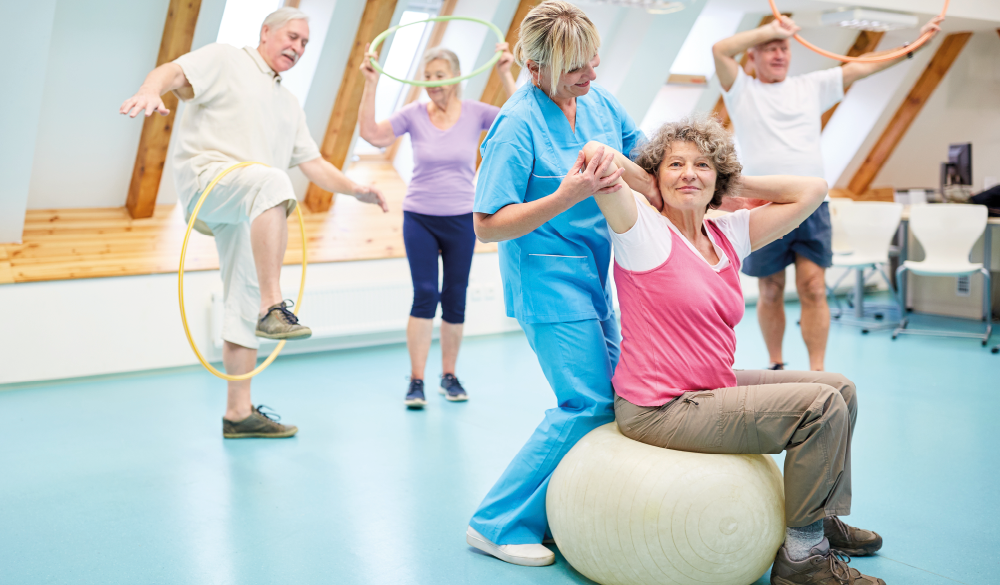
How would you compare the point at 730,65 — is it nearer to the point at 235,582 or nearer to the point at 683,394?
the point at 683,394

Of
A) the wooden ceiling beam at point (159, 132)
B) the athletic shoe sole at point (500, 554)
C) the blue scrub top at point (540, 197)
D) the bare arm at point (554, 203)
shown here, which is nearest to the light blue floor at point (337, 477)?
the athletic shoe sole at point (500, 554)

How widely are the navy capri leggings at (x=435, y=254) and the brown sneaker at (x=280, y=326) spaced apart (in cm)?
104

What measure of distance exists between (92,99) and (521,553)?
141 inches

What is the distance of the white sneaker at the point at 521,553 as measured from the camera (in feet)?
6.33

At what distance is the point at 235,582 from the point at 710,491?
1123 mm

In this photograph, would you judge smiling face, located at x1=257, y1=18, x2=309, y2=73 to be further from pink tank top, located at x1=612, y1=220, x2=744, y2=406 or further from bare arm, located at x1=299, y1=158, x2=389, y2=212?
pink tank top, located at x1=612, y1=220, x2=744, y2=406

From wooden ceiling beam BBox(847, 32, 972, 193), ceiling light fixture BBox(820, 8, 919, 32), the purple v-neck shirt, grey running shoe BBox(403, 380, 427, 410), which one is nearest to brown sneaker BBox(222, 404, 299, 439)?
grey running shoe BBox(403, 380, 427, 410)

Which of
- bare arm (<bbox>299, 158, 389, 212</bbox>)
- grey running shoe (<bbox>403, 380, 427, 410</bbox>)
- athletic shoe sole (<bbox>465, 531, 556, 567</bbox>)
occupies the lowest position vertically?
grey running shoe (<bbox>403, 380, 427, 410</bbox>)

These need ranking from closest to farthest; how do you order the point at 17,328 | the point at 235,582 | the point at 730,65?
the point at 235,582 < the point at 730,65 < the point at 17,328

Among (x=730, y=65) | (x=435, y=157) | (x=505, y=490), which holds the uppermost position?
(x=730, y=65)

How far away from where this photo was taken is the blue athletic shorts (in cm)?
339

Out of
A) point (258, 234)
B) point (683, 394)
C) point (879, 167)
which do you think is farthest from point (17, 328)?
point (879, 167)

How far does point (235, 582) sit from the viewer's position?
187 centimetres

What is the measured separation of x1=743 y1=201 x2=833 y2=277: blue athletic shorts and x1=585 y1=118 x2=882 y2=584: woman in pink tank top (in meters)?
1.51
